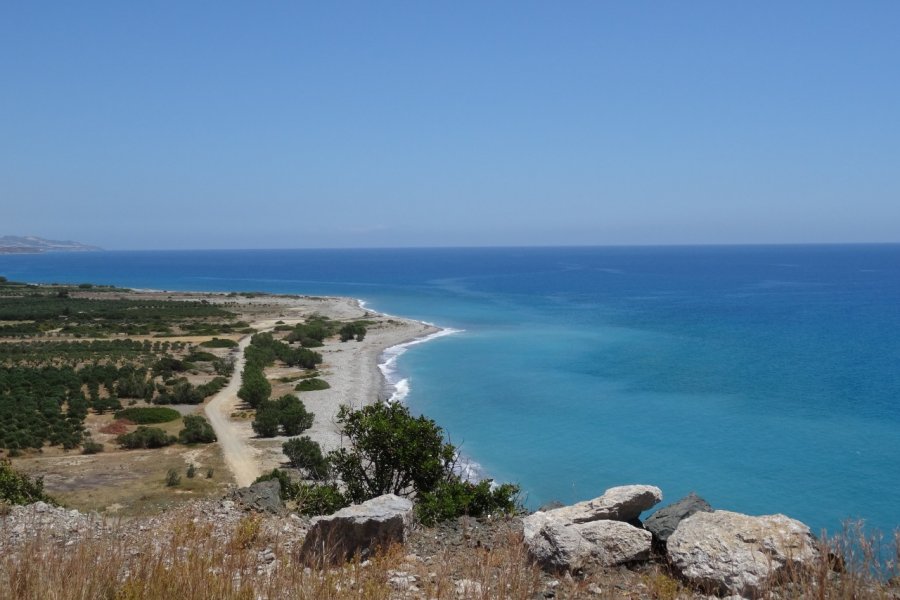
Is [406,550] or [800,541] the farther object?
[406,550]

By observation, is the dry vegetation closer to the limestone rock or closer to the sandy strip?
the limestone rock

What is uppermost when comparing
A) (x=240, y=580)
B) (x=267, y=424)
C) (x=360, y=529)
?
(x=240, y=580)

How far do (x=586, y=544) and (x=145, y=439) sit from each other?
3274 cm

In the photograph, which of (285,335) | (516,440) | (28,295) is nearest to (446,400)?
(516,440)

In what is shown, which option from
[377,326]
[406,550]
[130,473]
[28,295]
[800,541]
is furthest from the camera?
[28,295]

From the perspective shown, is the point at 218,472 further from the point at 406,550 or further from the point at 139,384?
the point at 406,550

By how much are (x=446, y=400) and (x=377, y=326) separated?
1565 inches

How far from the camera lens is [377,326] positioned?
8788 cm

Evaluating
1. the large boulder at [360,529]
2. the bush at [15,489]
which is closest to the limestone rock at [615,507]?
the large boulder at [360,529]

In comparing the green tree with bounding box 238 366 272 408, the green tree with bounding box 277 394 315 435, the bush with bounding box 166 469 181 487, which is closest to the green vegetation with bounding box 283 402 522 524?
the bush with bounding box 166 469 181 487

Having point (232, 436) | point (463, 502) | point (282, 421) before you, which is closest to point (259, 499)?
point (463, 502)

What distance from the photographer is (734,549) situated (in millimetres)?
8156

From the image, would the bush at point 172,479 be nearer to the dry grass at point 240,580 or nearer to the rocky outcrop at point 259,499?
the rocky outcrop at point 259,499

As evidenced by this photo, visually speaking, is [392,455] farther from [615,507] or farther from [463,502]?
[615,507]
